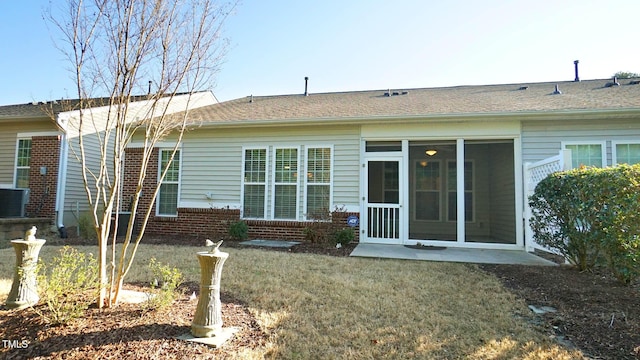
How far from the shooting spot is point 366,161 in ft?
26.3

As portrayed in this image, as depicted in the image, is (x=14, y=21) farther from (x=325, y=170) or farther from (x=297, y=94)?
(x=297, y=94)

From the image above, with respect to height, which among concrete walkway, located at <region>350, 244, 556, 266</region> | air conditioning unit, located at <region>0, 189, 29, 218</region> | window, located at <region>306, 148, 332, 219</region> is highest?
window, located at <region>306, 148, 332, 219</region>

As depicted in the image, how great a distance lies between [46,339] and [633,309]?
5.21m

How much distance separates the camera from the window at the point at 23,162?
948 cm

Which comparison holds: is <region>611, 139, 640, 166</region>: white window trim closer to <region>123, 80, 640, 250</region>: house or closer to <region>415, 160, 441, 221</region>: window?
<region>123, 80, 640, 250</region>: house

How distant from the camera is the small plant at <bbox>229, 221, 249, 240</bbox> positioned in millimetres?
7953

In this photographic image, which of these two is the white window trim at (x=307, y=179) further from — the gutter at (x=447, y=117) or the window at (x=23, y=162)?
the window at (x=23, y=162)

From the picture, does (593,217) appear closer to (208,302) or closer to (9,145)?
(208,302)

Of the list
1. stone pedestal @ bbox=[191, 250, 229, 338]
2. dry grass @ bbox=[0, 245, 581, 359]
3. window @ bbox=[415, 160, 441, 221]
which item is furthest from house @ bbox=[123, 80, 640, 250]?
stone pedestal @ bbox=[191, 250, 229, 338]

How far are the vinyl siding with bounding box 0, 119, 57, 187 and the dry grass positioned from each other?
555cm

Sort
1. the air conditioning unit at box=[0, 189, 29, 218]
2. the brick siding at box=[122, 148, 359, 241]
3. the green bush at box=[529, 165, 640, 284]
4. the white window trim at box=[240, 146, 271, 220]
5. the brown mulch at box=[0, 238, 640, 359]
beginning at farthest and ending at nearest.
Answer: the white window trim at box=[240, 146, 271, 220] < the air conditioning unit at box=[0, 189, 29, 218] < the brick siding at box=[122, 148, 359, 241] < the green bush at box=[529, 165, 640, 284] < the brown mulch at box=[0, 238, 640, 359]

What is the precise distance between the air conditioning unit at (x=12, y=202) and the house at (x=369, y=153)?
8.87 feet

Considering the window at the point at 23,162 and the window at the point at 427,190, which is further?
the window at the point at 427,190

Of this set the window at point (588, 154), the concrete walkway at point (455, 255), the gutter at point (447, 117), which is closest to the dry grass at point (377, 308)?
the concrete walkway at point (455, 255)
